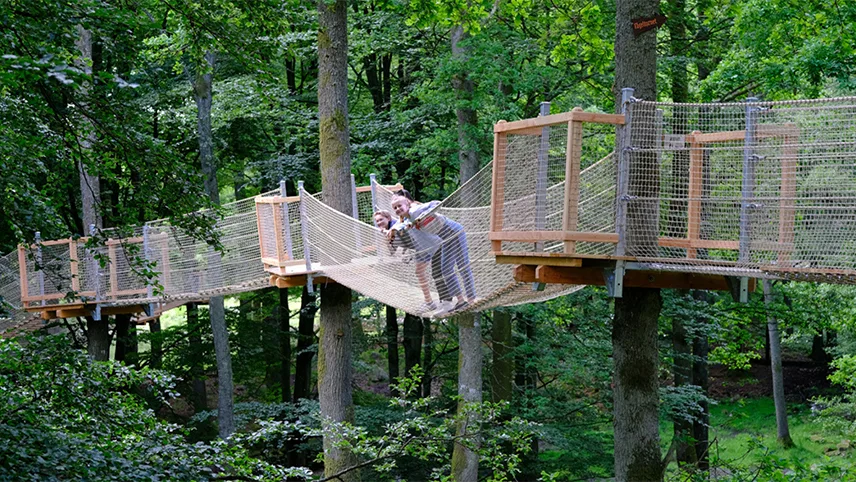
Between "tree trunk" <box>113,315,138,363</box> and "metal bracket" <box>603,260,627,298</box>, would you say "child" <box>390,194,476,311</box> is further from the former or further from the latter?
"tree trunk" <box>113,315,138,363</box>

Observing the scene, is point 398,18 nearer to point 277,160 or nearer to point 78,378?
point 277,160

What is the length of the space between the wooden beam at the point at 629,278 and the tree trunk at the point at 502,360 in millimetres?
6682

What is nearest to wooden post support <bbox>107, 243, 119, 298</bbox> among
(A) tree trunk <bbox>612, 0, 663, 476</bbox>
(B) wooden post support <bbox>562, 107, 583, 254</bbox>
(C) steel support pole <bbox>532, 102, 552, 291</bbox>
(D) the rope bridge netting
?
(D) the rope bridge netting

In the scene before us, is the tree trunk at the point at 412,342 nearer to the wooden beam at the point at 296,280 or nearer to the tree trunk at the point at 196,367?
the tree trunk at the point at 196,367

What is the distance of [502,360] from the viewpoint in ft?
35.8

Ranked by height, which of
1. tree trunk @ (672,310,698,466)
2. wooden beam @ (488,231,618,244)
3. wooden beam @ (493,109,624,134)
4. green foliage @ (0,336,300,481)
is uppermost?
wooden beam @ (493,109,624,134)

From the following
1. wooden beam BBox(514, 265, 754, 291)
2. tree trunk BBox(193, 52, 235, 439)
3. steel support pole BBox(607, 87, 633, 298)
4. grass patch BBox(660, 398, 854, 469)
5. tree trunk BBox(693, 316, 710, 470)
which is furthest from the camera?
grass patch BBox(660, 398, 854, 469)

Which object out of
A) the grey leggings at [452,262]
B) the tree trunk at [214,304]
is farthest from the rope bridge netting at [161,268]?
the grey leggings at [452,262]

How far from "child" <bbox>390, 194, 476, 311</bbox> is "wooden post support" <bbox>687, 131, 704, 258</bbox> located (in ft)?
5.35

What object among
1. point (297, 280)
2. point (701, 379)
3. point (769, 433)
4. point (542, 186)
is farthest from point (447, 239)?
point (769, 433)

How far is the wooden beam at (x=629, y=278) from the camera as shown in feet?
13.3

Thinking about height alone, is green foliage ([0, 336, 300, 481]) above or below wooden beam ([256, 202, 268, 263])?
below

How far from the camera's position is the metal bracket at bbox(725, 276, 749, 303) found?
13.0ft

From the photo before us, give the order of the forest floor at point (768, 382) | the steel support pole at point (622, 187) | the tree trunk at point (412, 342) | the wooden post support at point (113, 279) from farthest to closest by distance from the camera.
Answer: the forest floor at point (768, 382) < the tree trunk at point (412, 342) < the wooden post support at point (113, 279) < the steel support pole at point (622, 187)
